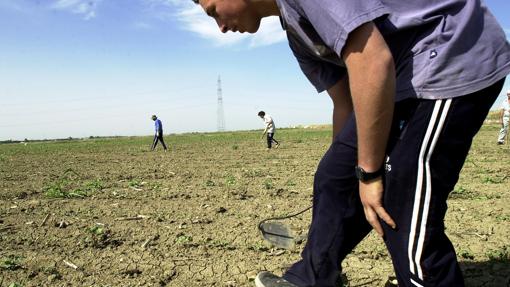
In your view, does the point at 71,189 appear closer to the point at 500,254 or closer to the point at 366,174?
the point at 500,254

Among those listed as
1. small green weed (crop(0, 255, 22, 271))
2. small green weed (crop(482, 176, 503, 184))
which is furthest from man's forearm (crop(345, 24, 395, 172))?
small green weed (crop(482, 176, 503, 184))

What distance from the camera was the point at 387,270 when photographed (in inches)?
131

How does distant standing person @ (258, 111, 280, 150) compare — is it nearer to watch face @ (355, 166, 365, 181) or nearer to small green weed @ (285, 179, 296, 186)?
small green weed @ (285, 179, 296, 186)

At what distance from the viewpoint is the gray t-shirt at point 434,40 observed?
165cm

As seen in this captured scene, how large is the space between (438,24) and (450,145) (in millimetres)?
454

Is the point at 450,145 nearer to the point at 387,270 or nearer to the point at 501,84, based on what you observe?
the point at 501,84

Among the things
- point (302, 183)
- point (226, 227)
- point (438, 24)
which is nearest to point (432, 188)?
point (438, 24)

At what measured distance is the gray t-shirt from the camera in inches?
65.1

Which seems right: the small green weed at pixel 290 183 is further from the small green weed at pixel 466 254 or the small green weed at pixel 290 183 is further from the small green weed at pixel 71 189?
the small green weed at pixel 466 254

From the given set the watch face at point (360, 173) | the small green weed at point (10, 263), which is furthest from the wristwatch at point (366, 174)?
the small green weed at point (10, 263)

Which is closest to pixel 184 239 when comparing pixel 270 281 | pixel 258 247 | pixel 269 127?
pixel 258 247

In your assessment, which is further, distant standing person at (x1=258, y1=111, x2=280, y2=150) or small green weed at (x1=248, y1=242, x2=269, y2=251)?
distant standing person at (x1=258, y1=111, x2=280, y2=150)

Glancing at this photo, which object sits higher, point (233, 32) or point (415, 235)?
point (233, 32)

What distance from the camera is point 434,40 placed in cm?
168
